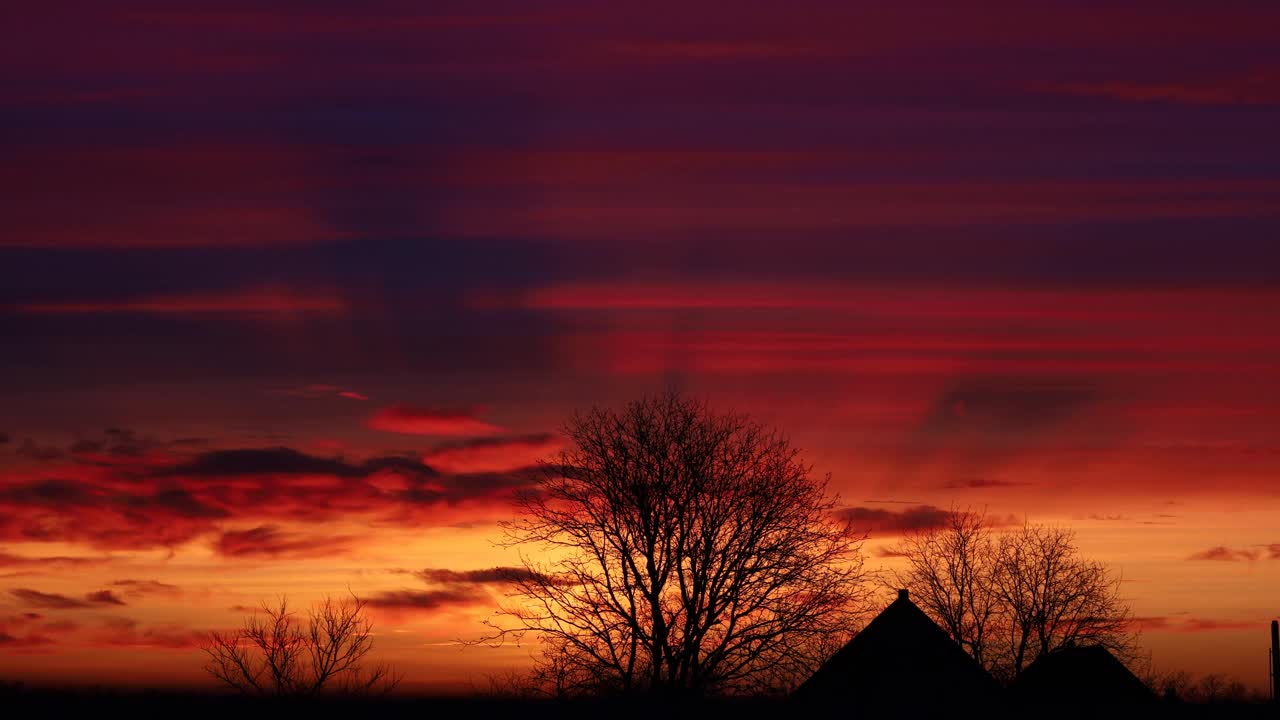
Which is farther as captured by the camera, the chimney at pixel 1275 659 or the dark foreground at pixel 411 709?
the chimney at pixel 1275 659

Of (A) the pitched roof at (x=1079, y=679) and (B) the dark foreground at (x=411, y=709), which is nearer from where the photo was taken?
(B) the dark foreground at (x=411, y=709)

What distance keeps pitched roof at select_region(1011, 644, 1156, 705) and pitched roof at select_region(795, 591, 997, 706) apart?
5420 millimetres

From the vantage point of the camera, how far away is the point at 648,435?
1836 inches

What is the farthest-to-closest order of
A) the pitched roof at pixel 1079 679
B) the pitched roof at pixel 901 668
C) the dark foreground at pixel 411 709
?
the pitched roof at pixel 1079 679, the pitched roof at pixel 901 668, the dark foreground at pixel 411 709

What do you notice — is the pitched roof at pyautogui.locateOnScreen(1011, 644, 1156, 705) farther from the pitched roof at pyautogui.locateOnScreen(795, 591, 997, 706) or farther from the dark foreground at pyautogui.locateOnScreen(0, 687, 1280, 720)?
the dark foreground at pyautogui.locateOnScreen(0, 687, 1280, 720)

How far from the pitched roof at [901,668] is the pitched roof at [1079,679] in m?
5.42

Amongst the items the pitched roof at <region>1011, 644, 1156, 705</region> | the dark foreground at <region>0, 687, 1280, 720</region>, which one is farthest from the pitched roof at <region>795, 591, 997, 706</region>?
the dark foreground at <region>0, 687, 1280, 720</region>

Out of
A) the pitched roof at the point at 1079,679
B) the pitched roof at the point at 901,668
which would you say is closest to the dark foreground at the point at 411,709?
the pitched roof at the point at 901,668

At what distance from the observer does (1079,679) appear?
59406mm

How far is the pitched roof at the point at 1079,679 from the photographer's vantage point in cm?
5831

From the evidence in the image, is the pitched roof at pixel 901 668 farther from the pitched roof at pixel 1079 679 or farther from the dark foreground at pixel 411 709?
the dark foreground at pixel 411 709

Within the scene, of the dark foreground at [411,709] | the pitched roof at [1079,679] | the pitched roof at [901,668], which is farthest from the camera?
the pitched roof at [1079,679]

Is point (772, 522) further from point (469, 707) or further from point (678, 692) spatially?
point (469, 707)

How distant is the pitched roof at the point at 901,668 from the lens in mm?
50844
